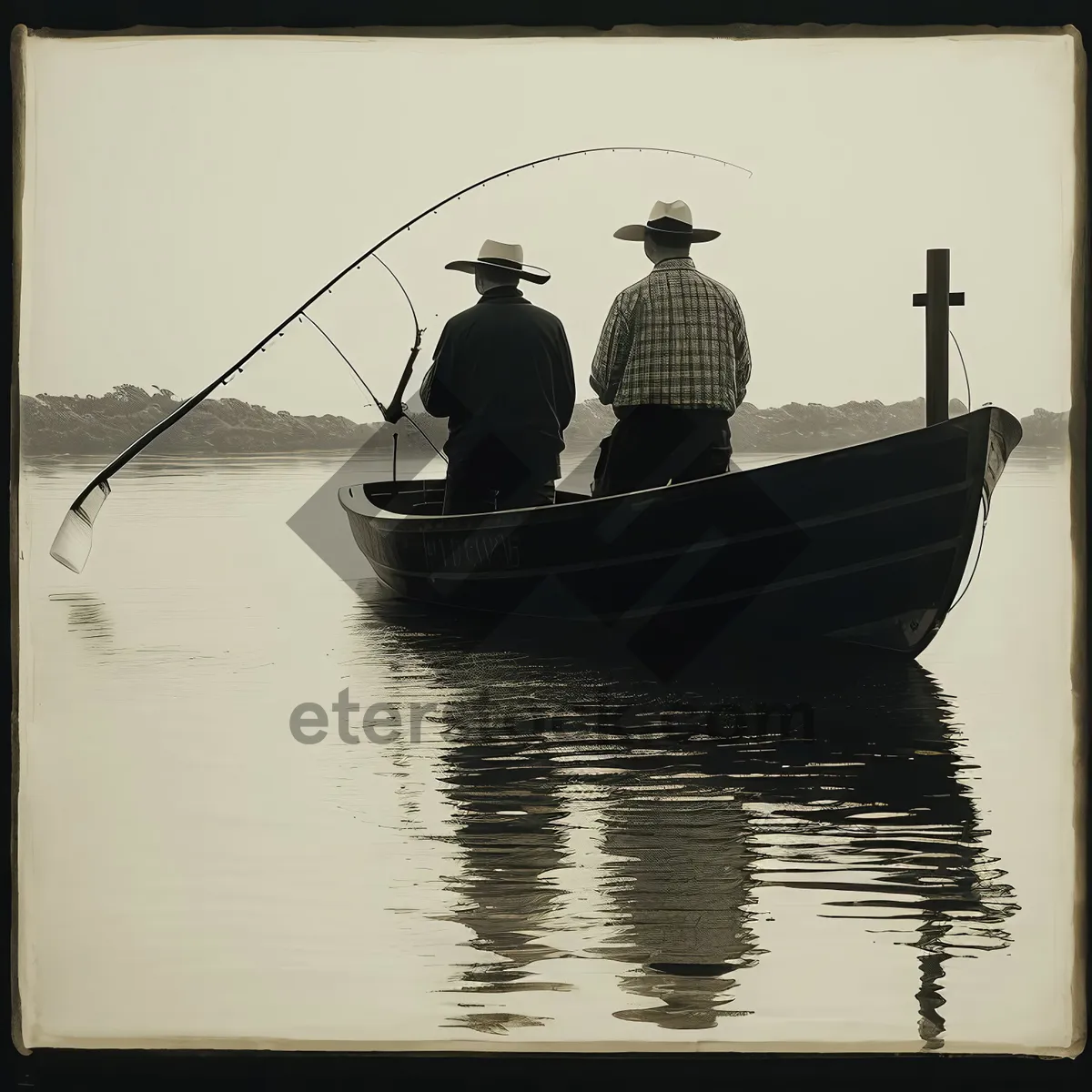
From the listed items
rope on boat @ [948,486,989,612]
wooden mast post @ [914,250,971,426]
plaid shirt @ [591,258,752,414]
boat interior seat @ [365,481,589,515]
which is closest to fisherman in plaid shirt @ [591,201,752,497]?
plaid shirt @ [591,258,752,414]

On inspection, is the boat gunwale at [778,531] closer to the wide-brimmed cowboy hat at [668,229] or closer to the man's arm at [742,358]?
the man's arm at [742,358]

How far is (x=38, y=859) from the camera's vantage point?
245 centimetres


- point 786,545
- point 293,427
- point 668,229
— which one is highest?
point 668,229

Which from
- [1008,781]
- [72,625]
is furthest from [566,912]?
[72,625]

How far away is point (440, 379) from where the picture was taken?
4395 millimetres

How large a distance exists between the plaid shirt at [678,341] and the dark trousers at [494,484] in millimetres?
749

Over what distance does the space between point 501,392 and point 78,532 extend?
70.3 inches

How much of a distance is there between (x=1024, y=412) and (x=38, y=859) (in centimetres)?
230

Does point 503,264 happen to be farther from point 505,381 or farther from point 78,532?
point 78,532

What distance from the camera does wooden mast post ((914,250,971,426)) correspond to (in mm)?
3131

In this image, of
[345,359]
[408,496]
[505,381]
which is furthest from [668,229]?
[408,496]

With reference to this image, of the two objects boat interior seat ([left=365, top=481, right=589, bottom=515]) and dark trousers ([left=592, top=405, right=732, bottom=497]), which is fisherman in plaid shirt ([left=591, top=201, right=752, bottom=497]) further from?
boat interior seat ([left=365, top=481, right=589, bottom=515])

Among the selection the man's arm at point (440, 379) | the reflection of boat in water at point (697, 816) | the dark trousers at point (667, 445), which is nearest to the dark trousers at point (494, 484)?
the man's arm at point (440, 379)

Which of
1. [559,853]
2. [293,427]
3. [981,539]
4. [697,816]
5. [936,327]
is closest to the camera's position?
[559,853]
